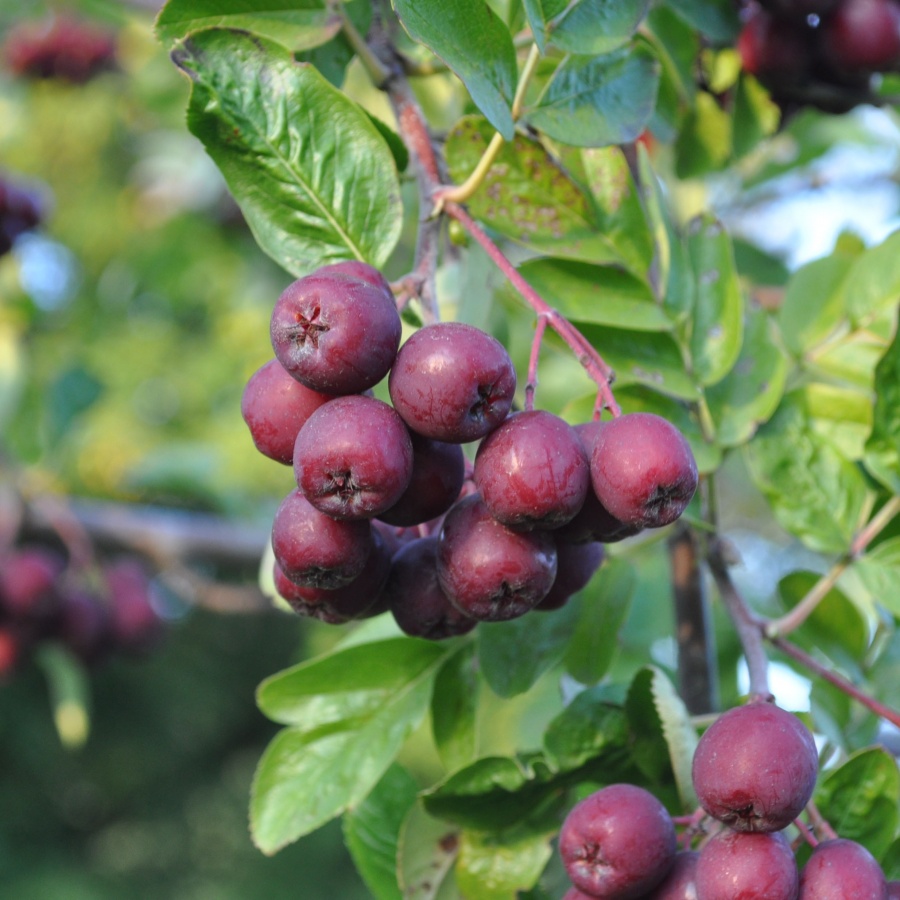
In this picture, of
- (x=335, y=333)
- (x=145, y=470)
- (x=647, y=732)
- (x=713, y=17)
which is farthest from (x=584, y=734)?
(x=145, y=470)

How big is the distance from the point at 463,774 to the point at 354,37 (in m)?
0.73

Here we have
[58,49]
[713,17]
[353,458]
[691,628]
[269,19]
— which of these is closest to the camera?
[353,458]

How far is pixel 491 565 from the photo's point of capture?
0.76 metres

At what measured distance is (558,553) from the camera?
0.86 metres

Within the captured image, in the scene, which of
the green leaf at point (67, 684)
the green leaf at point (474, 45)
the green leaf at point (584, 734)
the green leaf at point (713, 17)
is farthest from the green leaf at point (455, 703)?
the green leaf at point (67, 684)

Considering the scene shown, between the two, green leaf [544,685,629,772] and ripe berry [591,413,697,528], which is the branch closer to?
green leaf [544,685,629,772]

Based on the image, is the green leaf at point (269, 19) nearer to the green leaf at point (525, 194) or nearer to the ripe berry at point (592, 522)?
the green leaf at point (525, 194)

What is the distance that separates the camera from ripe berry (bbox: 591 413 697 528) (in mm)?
727

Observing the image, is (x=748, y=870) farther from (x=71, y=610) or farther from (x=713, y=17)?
(x=71, y=610)

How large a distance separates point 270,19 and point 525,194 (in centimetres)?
30

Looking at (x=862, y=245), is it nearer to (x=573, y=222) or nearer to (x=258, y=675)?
(x=573, y=222)

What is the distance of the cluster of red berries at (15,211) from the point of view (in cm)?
221

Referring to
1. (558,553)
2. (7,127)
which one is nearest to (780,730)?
(558,553)

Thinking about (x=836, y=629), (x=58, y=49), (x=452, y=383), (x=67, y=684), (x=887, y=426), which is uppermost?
(x=452, y=383)
